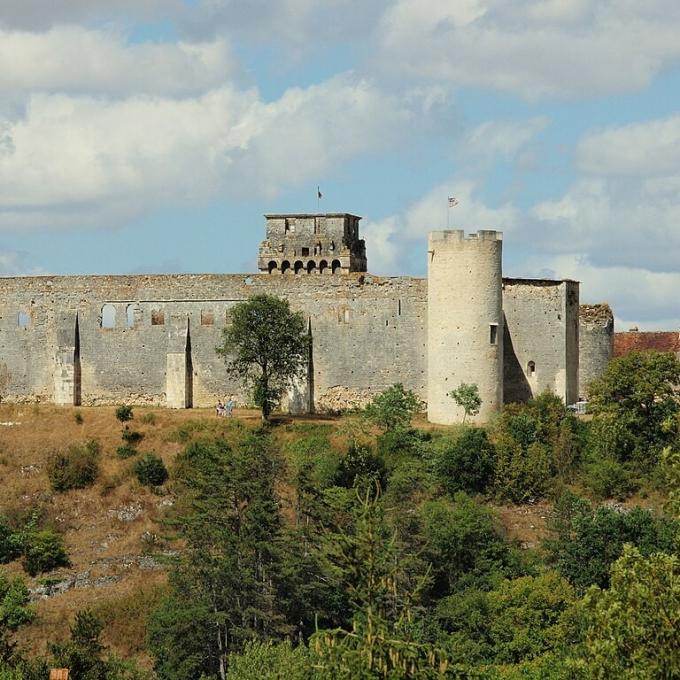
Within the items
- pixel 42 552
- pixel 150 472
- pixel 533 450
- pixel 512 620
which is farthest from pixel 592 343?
pixel 42 552

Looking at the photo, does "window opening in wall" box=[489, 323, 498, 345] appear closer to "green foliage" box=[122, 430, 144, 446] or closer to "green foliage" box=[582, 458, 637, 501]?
"green foliage" box=[582, 458, 637, 501]

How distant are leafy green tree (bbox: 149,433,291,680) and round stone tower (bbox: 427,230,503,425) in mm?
7898

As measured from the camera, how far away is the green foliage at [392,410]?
4375cm

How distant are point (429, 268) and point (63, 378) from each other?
40.7 feet

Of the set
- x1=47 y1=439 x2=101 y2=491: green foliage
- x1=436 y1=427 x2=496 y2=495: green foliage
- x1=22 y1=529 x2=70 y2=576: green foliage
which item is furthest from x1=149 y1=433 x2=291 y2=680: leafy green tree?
x1=47 y1=439 x2=101 y2=491: green foliage

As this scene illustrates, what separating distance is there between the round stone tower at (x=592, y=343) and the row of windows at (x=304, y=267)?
12.5 meters

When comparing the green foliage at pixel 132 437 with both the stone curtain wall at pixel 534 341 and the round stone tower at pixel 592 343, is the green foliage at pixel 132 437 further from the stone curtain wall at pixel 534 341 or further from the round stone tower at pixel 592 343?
the round stone tower at pixel 592 343

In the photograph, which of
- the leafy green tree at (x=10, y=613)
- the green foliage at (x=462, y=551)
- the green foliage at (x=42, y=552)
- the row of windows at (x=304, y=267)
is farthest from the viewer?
the row of windows at (x=304, y=267)

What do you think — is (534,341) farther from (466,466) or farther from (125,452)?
(125,452)

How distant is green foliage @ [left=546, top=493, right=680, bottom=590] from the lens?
1441 inches

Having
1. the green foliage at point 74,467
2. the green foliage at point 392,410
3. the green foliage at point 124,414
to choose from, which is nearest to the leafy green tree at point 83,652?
the green foliage at point 74,467

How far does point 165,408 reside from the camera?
160 feet

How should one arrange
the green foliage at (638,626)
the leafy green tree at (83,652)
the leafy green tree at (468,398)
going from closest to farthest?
the green foliage at (638,626)
the leafy green tree at (83,652)
the leafy green tree at (468,398)

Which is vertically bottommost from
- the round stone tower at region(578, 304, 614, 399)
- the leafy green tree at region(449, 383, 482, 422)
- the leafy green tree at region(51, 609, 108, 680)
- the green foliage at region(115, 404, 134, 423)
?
the leafy green tree at region(51, 609, 108, 680)
